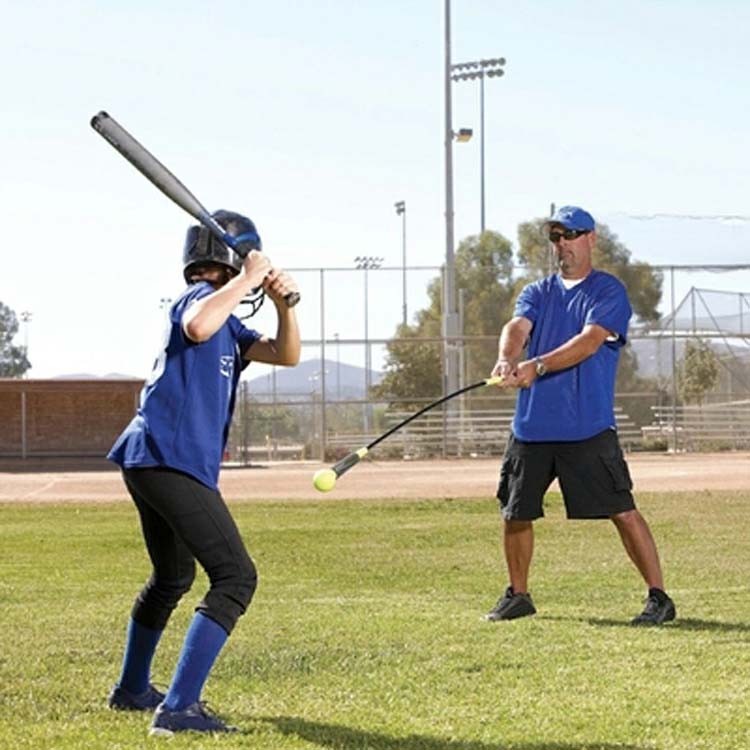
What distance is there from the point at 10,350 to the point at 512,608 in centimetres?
12030

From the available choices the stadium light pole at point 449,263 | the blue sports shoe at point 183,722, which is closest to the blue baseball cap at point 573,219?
the blue sports shoe at point 183,722

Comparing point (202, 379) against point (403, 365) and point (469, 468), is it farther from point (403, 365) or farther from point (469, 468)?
A: point (403, 365)

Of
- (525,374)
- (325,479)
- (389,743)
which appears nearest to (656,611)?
(525,374)

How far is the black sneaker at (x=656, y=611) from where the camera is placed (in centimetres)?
876

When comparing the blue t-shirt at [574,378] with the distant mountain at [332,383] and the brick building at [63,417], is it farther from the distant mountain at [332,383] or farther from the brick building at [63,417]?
the brick building at [63,417]

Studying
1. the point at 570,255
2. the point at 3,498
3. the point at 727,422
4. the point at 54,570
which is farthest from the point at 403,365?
the point at 570,255

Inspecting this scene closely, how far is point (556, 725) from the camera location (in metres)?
5.87

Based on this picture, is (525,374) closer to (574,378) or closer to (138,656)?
(574,378)

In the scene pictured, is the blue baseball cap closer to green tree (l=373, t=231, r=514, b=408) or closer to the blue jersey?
the blue jersey

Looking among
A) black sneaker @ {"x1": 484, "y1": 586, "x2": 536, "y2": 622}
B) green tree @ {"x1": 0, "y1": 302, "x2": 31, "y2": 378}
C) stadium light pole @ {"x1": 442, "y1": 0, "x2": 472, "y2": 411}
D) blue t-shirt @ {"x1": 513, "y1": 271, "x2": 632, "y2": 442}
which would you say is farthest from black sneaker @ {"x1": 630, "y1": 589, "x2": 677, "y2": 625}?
green tree @ {"x1": 0, "y1": 302, "x2": 31, "y2": 378}

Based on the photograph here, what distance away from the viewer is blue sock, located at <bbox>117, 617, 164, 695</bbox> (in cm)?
628

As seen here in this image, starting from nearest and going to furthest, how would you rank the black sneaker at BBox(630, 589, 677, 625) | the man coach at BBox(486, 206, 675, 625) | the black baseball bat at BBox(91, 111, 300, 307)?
the black baseball bat at BBox(91, 111, 300, 307)
the black sneaker at BBox(630, 589, 677, 625)
the man coach at BBox(486, 206, 675, 625)

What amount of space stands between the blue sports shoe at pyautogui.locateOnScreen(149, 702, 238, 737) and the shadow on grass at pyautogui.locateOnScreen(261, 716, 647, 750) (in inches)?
9.5

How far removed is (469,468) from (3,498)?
1118cm
